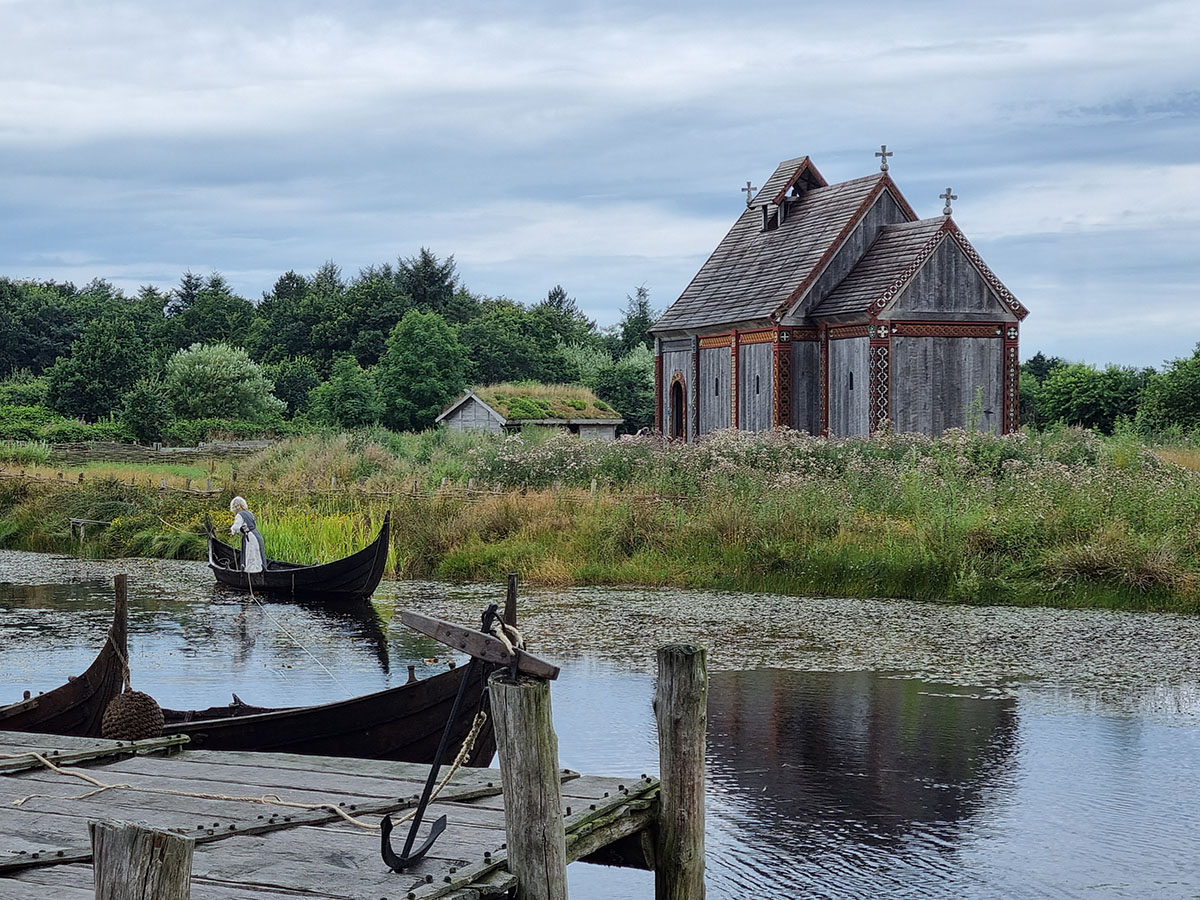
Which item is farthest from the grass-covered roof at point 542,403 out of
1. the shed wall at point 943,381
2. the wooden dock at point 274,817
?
the wooden dock at point 274,817

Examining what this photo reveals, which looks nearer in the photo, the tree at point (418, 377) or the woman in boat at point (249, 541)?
the woman in boat at point (249, 541)

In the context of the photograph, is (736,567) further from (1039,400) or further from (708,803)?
(1039,400)

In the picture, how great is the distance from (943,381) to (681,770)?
23341mm

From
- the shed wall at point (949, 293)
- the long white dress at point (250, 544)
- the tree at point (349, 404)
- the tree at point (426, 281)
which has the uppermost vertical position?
the tree at point (426, 281)

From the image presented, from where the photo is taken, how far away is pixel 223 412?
56469 millimetres

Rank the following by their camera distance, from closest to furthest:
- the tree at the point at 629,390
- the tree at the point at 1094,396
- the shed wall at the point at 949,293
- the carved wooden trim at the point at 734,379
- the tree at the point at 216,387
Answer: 1. the shed wall at the point at 949,293
2. the carved wooden trim at the point at 734,379
3. the tree at the point at 1094,396
4. the tree at the point at 629,390
5. the tree at the point at 216,387

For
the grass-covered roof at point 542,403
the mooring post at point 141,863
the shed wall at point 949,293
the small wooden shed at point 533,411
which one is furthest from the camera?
the grass-covered roof at point 542,403

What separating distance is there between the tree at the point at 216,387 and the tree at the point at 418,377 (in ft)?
15.8

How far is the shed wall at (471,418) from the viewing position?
44.7 metres

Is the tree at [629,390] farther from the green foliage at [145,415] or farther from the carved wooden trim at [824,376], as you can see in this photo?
the carved wooden trim at [824,376]

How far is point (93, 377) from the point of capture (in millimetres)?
59688

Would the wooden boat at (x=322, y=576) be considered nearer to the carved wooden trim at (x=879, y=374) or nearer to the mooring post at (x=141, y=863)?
the carved wooden trim at (x=879, y=374)

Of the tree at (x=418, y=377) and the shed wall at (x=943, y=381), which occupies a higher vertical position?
the tree at (x=418, y=377)

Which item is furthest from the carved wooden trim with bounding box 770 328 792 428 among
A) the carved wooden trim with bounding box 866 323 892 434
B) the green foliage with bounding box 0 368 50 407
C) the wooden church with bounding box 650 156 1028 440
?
the green foliage with bounding box 0 368 50 407
